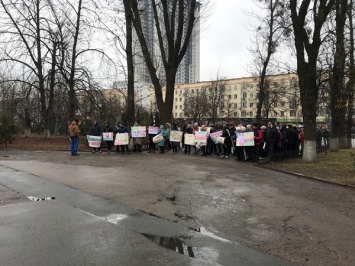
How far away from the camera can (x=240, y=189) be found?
9156 millimetres

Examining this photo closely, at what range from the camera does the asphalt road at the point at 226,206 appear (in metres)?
5.08

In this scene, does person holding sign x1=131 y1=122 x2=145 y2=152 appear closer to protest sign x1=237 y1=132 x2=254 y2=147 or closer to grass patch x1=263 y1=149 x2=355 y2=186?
protest sign x1=237 y1=132 x2=254 y2=147

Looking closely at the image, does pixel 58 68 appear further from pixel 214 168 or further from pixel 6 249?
pixel 6 249

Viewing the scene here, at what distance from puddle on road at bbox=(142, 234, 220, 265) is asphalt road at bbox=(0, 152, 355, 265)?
2 centimetres

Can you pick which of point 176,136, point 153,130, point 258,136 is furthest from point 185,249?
point 176,136

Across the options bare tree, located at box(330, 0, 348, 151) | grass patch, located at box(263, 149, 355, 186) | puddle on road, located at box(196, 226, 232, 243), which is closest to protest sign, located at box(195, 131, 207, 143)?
grass patch, located at box(263, 149, 355, 186)

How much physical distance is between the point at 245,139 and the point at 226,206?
886 cm

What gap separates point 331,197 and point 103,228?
19.7 ft

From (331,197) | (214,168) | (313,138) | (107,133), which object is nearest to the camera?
(331,197)

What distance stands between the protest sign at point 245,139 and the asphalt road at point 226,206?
336 centimetres

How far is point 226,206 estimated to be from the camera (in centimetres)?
739

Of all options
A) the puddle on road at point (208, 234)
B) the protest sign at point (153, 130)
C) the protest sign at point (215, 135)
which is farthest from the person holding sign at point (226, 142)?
the puddle on road at point (208, 234)

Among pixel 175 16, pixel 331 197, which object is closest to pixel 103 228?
pixel 331 197

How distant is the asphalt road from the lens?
16.7ft
